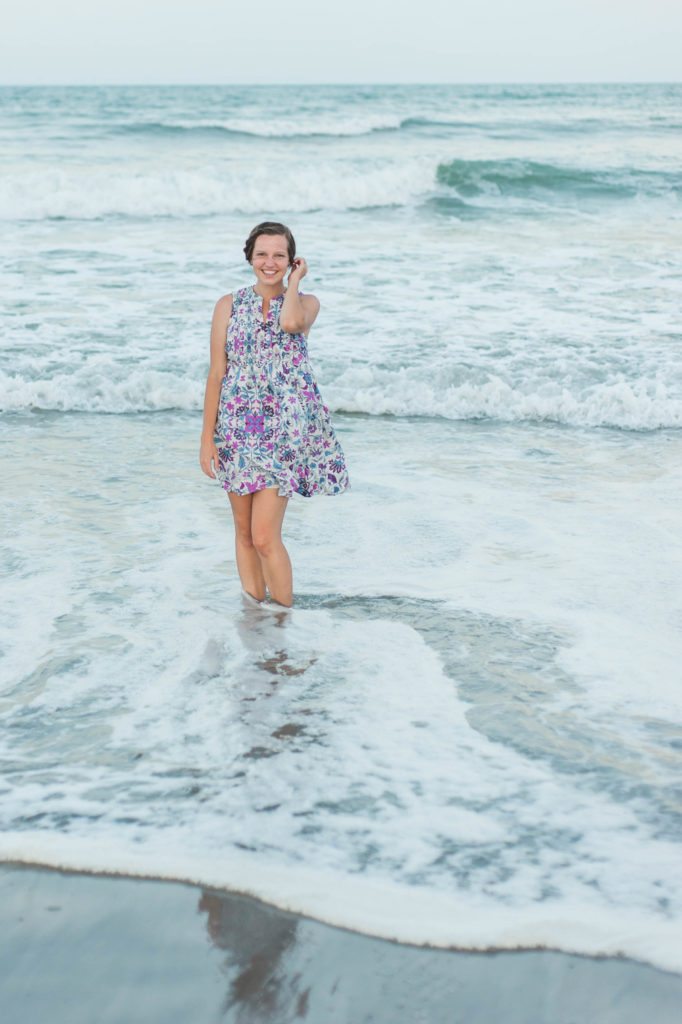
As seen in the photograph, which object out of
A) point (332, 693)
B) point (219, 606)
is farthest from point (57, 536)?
point (332, 693)

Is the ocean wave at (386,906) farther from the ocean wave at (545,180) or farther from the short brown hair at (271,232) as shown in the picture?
the ocean wave at (545,180)

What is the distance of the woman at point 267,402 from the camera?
13.5 ft

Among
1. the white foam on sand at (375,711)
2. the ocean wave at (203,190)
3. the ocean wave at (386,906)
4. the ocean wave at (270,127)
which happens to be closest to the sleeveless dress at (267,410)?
the white foam on sand at (375,711)

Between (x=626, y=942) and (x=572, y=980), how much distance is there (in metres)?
0.19

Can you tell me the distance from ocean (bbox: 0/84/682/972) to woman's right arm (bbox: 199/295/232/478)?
2.39ft

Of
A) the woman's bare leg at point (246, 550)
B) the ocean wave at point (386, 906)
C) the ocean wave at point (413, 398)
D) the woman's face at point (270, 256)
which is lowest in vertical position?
the ocean wave at point (413, 398)

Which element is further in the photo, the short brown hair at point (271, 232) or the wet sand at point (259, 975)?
the short brown hair at point (271, 232)

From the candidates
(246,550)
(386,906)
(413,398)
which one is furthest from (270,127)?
(386,906)

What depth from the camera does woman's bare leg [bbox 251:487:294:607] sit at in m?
4.41

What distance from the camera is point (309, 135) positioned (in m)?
31.5

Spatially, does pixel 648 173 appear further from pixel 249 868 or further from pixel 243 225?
pixel 249 868

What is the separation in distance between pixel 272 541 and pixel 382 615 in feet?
1.91

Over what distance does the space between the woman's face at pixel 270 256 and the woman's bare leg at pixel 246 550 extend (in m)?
0.91

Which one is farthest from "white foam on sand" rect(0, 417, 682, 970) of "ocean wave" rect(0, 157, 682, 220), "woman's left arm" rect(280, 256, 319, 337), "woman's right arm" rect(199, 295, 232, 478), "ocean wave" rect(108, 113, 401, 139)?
"ocean wave" rect(108, 113, 401, 139)
